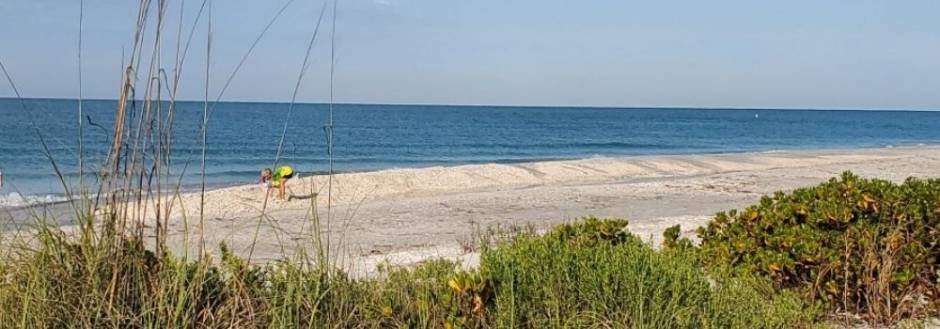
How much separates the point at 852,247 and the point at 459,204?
909 centimetres

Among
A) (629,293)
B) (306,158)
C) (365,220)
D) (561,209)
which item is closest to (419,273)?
(629,293)

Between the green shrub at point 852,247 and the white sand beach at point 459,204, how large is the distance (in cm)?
262

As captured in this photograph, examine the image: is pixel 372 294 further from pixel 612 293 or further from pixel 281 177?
pixel 281 177

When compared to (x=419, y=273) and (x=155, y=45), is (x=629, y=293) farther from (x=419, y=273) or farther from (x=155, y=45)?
(x=155, y=45)

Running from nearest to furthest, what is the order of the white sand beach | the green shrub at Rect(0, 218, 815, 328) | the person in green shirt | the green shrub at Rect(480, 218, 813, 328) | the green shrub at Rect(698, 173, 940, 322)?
the green shrub at Rect(0, 218, 815, 328) → the green shrub at Rect(480, 218, 813, 328) → the green shrub at Rect(698, 173, 940, 322) → the white sand beach → the person in green shirt

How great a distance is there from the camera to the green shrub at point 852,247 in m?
4.42

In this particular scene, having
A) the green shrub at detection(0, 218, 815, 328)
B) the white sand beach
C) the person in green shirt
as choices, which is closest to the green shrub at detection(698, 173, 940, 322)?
the green shrub at detection(0, 218, 815, 328)

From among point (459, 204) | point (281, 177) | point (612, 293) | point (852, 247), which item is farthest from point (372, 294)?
point (281, 177)

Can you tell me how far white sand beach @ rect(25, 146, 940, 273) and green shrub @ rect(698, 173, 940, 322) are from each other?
8.58 feet

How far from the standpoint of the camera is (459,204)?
43.7 ft

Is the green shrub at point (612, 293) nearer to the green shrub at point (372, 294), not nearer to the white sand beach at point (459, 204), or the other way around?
the green shrub at point (372, 294)

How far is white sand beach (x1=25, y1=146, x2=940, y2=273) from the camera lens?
899cm

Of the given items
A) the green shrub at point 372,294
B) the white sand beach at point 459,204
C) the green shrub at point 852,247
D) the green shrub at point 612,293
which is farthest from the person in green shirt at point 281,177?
the green shrub at point 612,293

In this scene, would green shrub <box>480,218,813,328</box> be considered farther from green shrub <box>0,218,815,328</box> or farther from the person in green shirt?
the person in green shirt
